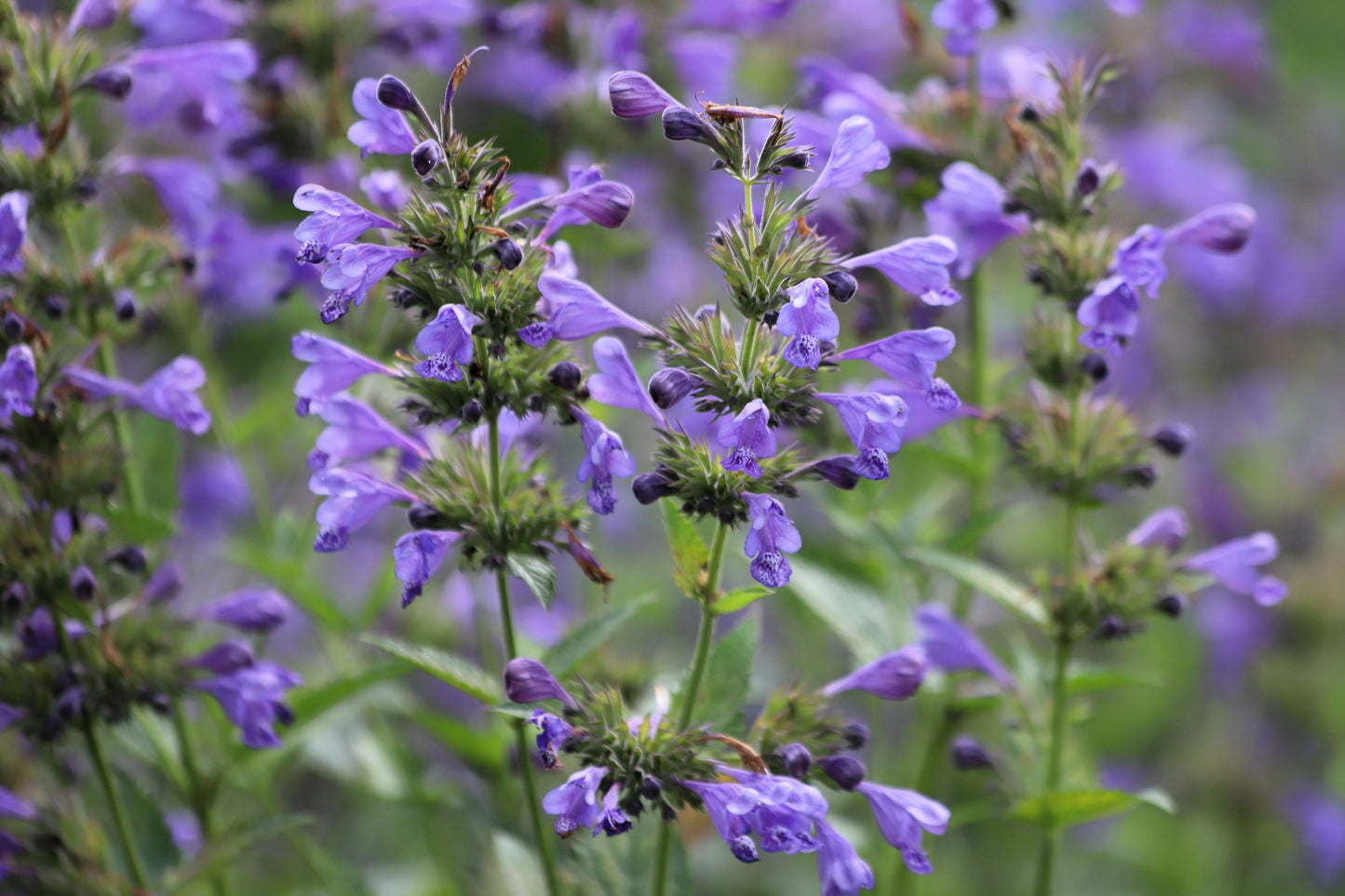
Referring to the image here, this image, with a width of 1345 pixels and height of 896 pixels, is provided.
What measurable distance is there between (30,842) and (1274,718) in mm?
4260

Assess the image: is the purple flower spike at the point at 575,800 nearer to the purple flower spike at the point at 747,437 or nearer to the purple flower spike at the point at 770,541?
the purple flower spike at the point at 770,541

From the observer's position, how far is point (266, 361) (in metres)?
4.80

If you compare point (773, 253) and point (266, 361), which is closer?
point (773, 253)

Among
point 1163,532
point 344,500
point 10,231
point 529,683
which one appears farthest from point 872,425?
point 10,231

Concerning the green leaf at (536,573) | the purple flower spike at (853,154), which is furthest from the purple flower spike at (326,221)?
the purple flower spike at (853,154)

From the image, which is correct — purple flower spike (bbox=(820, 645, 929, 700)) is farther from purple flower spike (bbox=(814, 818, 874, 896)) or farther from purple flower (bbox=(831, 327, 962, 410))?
purple flower (bbox=(831, 327, 962, 410))

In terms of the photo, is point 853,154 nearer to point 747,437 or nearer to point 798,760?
point 747,437

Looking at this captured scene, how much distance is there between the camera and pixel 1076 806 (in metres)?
2.45

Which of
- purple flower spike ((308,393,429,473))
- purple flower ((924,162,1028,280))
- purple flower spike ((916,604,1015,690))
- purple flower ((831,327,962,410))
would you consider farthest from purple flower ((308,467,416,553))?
purple flower ((924,162,1028,280))

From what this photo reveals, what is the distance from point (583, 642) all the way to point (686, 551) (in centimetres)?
31

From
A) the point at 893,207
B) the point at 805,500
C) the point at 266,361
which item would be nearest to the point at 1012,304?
the point at 805,500

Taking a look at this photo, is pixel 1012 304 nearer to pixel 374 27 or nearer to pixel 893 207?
pixel 893 207

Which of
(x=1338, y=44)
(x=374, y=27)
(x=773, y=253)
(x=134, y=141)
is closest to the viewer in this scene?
(x=773, y=253)

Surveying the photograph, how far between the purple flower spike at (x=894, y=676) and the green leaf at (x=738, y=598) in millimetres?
345
